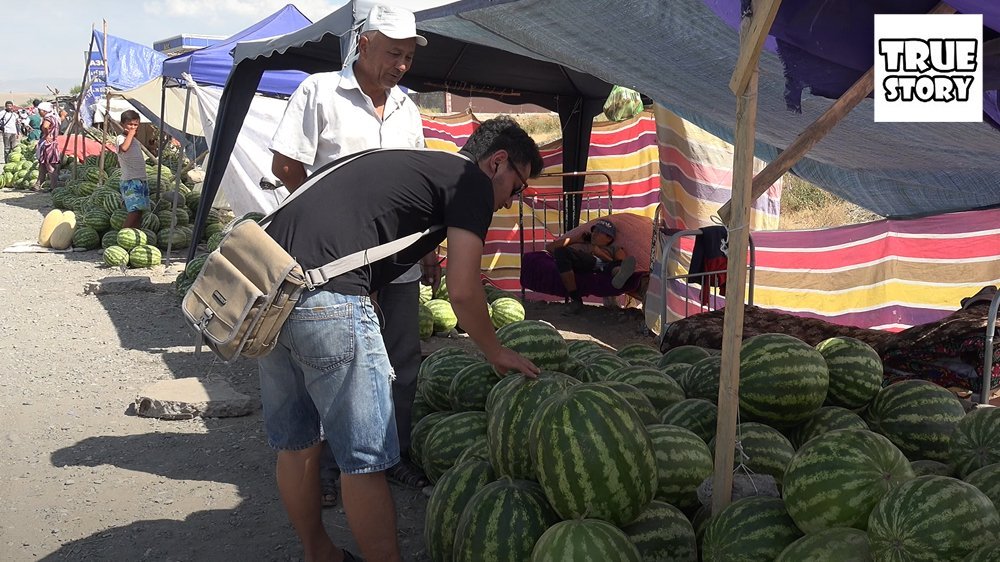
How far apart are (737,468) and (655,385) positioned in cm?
76

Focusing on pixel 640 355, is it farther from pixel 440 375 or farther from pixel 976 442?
pixel 976 442

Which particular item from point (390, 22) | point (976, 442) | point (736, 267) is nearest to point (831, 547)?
point (736, 267)

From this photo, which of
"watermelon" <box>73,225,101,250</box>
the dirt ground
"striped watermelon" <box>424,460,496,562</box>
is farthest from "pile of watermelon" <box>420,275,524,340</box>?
"watermelon" <box>73,225,101,250</box>

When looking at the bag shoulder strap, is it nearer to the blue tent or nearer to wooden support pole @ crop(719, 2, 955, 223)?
wooden support pole @ crop(719, 2, 955, 223)

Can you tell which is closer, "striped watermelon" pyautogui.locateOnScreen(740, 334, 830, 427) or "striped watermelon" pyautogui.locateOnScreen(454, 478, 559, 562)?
"striped watermelon" pyautogui.locateOnScreen(454, 478, 559, 562)

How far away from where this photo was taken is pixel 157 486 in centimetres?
408

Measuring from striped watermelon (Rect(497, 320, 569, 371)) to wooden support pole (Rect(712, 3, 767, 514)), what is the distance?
5.08ft

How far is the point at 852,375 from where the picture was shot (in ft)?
10.4

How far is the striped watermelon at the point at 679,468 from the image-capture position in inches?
103

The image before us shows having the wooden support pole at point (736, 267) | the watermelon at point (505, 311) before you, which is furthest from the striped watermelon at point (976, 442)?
the watermelon at point (505, 311)

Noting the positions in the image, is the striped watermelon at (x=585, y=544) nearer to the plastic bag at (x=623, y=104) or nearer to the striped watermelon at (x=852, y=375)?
the striped watermelon at (x=852, y=375)

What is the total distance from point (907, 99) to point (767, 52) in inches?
71.6

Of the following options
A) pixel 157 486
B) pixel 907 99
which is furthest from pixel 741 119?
pixel 157 486

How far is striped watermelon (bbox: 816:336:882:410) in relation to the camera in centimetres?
318
